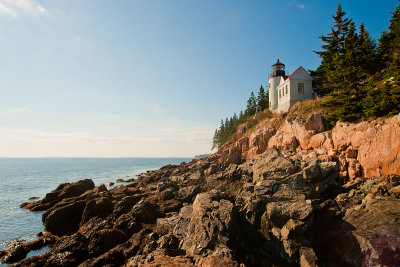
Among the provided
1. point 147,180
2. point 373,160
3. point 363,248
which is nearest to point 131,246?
point 363,248

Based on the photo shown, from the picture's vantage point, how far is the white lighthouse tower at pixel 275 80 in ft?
132

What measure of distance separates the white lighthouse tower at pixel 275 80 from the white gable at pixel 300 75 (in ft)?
22.1

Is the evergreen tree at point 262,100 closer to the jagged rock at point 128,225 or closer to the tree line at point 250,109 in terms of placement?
the tree line at point 250,109

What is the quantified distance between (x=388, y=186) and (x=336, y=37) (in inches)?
1206

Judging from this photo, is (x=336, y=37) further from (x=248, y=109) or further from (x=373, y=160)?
(x=248, y=109)

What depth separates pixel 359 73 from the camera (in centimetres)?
2198

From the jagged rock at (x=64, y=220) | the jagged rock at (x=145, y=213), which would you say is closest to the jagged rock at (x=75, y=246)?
the jagged rock at (x=145, y=213)

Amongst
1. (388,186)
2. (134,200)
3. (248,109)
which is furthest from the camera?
(248,109)

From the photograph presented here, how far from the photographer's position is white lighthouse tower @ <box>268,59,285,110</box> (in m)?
40.1

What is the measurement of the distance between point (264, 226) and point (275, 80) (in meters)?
36.1

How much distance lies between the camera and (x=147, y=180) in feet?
111

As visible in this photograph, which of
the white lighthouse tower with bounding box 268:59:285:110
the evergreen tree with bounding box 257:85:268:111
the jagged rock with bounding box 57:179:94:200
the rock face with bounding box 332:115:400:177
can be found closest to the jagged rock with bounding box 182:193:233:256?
the rock face with bounding box 332:115:400:177

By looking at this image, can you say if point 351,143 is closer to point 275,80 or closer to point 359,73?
point 359,73

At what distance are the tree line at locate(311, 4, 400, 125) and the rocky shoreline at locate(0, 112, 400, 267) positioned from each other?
2543mm
